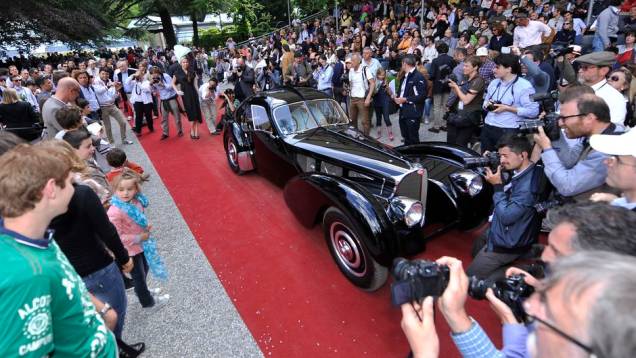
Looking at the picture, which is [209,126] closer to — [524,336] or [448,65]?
[448,65]

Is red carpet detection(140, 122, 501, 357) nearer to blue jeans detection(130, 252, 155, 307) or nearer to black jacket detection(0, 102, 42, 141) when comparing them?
blue jeans detection(130, 252, 155, 307)

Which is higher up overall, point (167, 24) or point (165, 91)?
point (167, 24)

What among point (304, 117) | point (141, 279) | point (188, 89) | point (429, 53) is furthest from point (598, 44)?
point (141, 279)

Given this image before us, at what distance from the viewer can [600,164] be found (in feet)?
8.53

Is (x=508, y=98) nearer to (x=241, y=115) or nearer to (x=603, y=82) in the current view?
(x=603, y=82)

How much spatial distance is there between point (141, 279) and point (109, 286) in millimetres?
838

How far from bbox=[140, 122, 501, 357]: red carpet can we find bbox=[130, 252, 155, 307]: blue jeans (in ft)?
2.34

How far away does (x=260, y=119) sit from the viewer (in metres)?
5.27

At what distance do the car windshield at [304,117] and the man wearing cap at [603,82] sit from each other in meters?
2.83

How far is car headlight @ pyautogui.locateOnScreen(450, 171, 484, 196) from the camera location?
3.69 m

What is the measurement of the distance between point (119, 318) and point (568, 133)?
3661 millimetres

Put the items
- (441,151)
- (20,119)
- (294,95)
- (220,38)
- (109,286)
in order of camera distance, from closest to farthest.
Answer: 1. (109,286)
2. (441,151)
3. (294,95)
4. (20,119)
5. (220,38)

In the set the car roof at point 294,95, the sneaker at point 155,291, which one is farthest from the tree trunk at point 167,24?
the sneaker at point 155,291

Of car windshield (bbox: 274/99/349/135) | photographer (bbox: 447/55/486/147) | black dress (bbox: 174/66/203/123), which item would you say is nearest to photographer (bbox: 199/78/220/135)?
black dress (bbox: 174/66/203/123)
